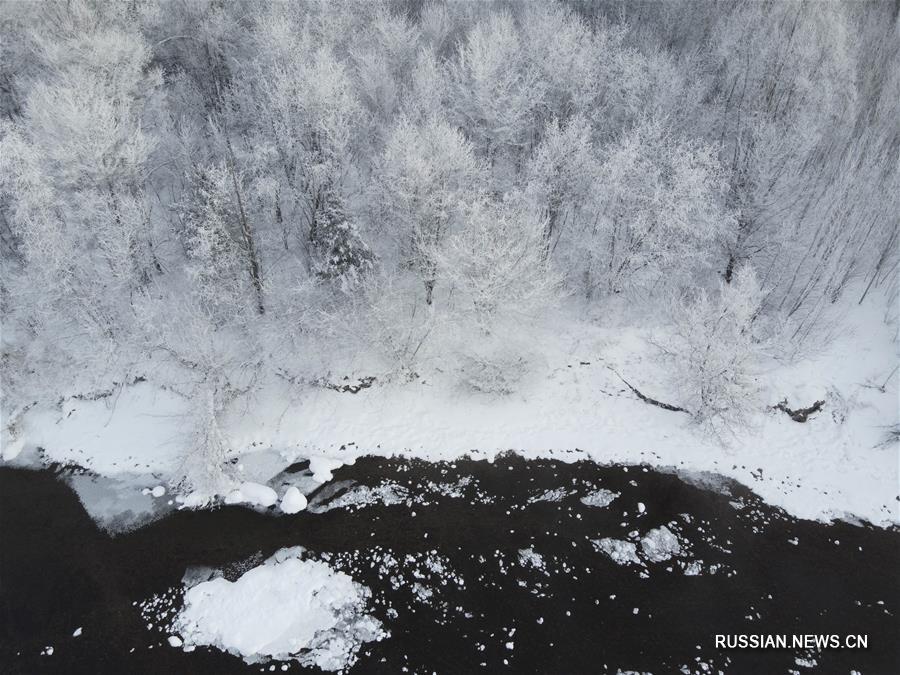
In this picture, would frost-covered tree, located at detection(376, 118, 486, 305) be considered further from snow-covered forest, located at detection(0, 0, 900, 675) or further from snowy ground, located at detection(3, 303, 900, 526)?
snowy ground, located at detection(3, 303, 900, 526)

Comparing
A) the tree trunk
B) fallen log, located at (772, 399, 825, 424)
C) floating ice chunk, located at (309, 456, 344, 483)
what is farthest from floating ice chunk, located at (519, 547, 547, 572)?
the tree trunk

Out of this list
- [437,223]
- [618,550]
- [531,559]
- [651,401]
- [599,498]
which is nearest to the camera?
[531,559]

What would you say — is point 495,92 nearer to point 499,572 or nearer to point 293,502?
point 293,502

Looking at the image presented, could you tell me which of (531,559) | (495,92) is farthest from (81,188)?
(531,559)

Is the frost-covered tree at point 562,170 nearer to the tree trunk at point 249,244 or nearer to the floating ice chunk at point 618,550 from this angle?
the tree trunk at point 249,244

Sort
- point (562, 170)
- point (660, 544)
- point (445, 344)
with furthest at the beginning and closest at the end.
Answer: point (445, 344)
point (562, 170)
point (660, 544)

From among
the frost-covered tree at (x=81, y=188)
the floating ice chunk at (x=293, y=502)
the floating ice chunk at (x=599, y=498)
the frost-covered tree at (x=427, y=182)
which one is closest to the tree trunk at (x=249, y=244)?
the frost-covered tree at (x=81, y=188)

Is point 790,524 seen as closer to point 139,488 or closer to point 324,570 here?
point 324,570

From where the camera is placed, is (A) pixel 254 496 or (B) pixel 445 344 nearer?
(A) pixel 254 496
